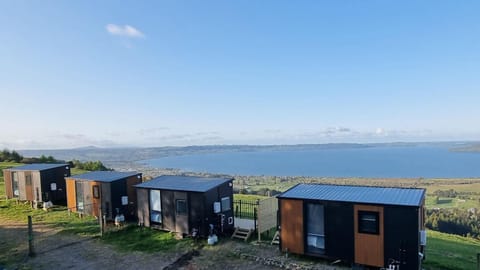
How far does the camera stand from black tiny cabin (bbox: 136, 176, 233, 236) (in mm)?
14008

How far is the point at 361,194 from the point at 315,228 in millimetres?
1867

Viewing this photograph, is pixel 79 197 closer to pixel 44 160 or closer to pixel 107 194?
pixel 107 194

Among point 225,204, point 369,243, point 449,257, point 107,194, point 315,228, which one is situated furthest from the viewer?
point 107,194

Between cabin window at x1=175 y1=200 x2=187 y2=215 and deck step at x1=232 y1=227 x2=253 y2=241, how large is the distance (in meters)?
2.28

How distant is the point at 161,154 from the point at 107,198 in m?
138

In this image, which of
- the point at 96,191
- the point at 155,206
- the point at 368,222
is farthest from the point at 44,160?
the point at 368,222

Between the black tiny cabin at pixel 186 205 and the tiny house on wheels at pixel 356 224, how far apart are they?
3.45 meters

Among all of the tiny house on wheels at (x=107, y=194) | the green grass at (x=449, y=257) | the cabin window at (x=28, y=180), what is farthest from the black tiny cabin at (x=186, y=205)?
the cabin window at (x=28, y=180)

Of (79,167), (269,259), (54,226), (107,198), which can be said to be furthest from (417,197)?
(79,167)

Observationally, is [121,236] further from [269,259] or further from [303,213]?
[303,213]

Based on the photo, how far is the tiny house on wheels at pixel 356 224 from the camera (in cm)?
971

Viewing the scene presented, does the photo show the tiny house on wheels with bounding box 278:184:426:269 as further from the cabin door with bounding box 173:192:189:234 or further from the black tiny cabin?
the cabin door with bounding box 173:192:189:234

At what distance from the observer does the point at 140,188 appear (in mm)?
15805

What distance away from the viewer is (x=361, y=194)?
11.1m
